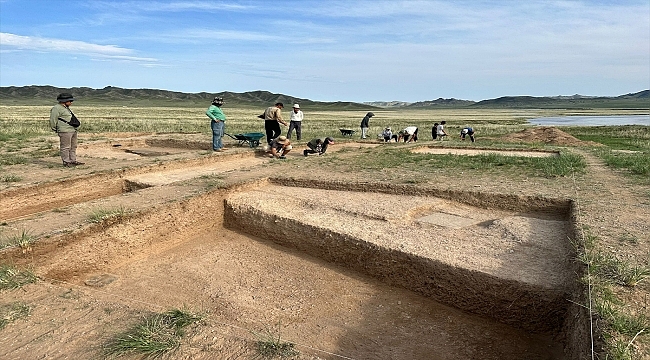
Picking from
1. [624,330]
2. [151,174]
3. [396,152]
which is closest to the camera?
[624,330]

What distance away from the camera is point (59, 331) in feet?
11.0

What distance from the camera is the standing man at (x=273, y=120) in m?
12.2

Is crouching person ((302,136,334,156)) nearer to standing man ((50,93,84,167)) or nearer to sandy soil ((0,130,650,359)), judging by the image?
sandy soil ((0,130,650,359))

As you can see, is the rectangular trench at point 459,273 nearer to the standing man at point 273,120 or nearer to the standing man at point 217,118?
the standing man at point 217,118

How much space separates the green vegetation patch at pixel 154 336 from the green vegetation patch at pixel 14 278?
1541 millimetres

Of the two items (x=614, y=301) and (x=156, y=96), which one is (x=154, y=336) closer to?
(x=614, y=301)

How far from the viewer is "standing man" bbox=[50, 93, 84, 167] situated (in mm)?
9312

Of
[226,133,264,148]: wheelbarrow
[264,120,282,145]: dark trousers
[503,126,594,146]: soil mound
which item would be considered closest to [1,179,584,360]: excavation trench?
[264,120,282,145]: dark trousers

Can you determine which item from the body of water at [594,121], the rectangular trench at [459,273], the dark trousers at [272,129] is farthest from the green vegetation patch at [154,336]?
the body of water at [594,121]

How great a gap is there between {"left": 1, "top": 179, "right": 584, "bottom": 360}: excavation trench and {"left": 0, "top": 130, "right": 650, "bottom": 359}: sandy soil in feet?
0.07

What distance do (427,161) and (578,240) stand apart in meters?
6.54

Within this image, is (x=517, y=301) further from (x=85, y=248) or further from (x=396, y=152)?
(x=396, y=152)

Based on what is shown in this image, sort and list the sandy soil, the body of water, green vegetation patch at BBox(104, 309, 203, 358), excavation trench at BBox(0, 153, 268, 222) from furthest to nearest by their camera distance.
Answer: the body of water < excavation trench at BBox(0, 153, 268, 222) < the sandy soil < green vegetation patch at BBox(104, 309, 203, 358)

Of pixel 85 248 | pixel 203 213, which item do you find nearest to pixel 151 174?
pixel 203 213
